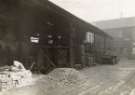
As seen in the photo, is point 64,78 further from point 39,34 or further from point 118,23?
point 118,23

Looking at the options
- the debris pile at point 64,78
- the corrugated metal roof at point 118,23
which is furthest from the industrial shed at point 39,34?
the corrugated metal roof at point 118,23

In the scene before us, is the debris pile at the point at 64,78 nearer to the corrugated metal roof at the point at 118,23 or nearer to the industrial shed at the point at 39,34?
the industrial shed at the point at 39,34

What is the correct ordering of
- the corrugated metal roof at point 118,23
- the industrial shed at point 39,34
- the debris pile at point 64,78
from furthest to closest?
the corrugated metal roof at point 118,23 < the industrial shed at point 39,34 < the debris pile at point 64,78

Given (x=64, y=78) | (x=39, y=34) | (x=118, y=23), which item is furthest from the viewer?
(x=118, y=23)

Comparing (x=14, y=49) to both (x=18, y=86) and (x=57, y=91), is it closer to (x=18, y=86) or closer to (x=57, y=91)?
(x=18, y=86)

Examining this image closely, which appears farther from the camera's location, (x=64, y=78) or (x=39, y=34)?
(x=39, y=34)

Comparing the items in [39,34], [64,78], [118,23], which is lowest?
[64,78]

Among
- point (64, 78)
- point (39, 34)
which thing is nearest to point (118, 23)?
point (39, 34)

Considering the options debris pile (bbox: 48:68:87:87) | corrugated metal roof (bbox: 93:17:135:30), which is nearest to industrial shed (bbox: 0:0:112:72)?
debris pile (bbox: 48:68:87:87)

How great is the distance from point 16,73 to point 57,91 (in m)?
2.18

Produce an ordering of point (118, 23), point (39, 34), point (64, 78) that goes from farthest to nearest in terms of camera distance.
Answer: point (118, 23) → point (39, 34) → point (64, 78)

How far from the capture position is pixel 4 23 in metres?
10.9

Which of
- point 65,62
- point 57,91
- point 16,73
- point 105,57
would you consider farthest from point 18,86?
point 105,57

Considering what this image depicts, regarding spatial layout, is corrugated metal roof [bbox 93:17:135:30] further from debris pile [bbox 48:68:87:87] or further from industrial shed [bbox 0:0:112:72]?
debris pile [bbox 48:68:87:87]
